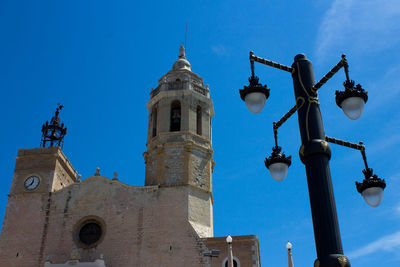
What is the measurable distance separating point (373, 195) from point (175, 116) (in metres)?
22.3

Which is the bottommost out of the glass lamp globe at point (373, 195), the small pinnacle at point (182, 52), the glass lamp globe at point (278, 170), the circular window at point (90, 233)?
the glass lamp globe at point (373, 195)

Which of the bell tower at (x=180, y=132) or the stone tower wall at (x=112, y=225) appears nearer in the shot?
the stone tower wall at (x=112, y=225)

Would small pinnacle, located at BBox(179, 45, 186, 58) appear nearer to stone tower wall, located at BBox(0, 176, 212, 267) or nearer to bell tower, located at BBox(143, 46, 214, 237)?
bell tower, located at BBox(143, 46, 214, 237)

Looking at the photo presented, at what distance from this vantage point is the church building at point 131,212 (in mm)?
23297

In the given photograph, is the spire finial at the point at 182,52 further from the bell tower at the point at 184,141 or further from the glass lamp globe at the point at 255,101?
the glass lamp globe at the point at 255,101

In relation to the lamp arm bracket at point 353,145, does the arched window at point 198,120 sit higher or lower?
higher

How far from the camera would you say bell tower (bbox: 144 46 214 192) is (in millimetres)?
25953

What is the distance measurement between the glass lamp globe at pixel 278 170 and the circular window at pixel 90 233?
19318 millimetres

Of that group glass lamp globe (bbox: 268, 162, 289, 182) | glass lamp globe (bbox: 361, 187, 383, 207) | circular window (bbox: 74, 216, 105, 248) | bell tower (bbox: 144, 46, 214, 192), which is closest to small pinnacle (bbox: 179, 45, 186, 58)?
bell tower (bbox: 144, 46, 214, 192)

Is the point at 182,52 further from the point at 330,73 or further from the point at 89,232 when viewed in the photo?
the point at 330,73

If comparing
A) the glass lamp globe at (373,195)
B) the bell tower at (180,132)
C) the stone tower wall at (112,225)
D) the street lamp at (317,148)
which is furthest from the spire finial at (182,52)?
the glass lamp globe at (373,195)

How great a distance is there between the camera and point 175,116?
2884 centimetres

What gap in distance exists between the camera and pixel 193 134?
27203 mm

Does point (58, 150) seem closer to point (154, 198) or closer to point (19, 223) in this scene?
point (19, 223)
